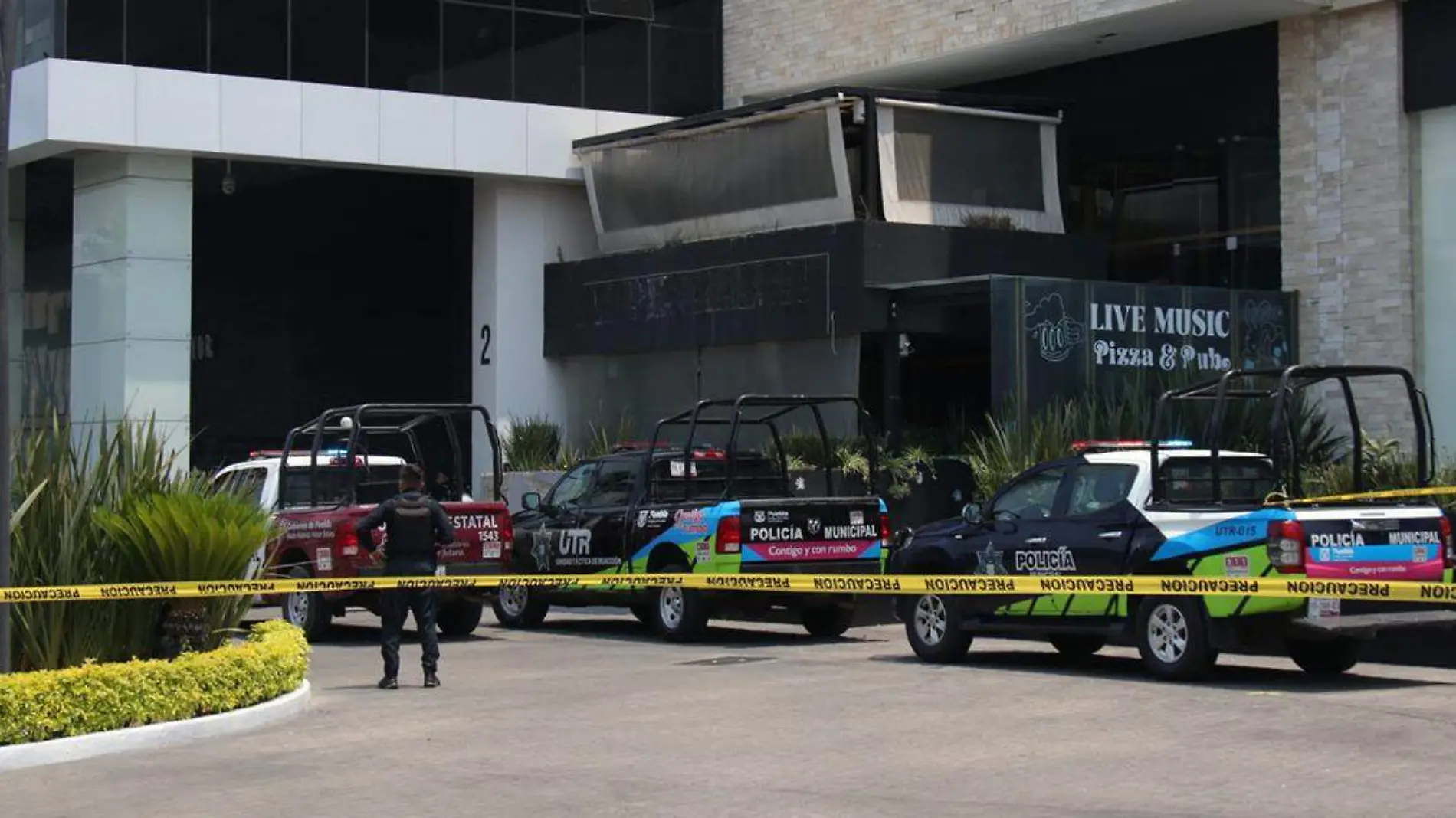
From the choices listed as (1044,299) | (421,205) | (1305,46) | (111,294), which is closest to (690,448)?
(1044,299)

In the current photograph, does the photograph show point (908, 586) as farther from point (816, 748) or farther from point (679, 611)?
point (816, 748)

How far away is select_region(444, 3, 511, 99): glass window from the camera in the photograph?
1254 inches

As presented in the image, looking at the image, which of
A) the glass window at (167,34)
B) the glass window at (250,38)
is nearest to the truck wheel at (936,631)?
the glass window at (250,38)

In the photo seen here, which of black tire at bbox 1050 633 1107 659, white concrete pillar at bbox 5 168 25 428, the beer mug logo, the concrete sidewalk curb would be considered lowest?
the concrete sidewalk curb

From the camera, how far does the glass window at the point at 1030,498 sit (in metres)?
16.3

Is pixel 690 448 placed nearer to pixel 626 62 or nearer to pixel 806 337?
pixel 806 337

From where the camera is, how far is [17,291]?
35594mm

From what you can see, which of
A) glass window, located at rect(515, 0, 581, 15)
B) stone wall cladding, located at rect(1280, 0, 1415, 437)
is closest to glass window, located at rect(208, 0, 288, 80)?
glass window, located at rect(515, 0, 581, 15)

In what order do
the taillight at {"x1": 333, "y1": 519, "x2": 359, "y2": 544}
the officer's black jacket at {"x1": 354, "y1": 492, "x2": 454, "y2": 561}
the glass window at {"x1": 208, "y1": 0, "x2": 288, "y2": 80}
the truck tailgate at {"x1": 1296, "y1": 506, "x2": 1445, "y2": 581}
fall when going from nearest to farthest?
the truck tailgate at {"x1": 1296, "y1": 506, "x2": 1445, "y2": 581} → the officer's black jacket at {"x1": 354, "y1": 492, "x2": 454, "y2": 561} → the taillight at {"x1": 333, "y1": 519, "x2": 359, "y2": 544} → the glass window at {"x1": 208, "y1": 0, "x2": 288, "y2": 80}

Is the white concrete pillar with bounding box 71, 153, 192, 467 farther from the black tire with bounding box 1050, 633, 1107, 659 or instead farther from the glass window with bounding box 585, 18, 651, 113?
the black tire with bounding box 1050, 633, 1107, 659

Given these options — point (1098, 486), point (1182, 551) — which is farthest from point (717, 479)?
point (1182, 551)

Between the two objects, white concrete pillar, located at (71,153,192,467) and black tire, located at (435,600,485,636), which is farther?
white concrete pillar, located at (71,153,192,467)

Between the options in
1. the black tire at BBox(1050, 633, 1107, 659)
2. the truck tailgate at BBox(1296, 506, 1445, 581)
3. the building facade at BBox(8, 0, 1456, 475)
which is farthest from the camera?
the building facade at BBox(8, 0, 1456, 475)

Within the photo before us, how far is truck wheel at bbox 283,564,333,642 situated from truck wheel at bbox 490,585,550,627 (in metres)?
1.99
